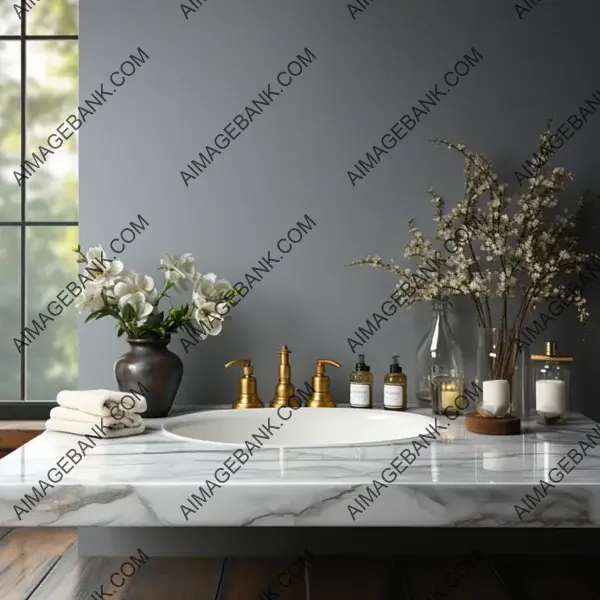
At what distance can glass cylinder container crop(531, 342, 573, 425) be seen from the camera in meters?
1.93

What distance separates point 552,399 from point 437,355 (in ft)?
1.14

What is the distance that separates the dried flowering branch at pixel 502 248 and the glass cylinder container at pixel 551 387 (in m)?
0.11

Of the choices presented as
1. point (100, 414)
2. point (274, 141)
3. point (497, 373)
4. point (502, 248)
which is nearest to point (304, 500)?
point (100, 414)

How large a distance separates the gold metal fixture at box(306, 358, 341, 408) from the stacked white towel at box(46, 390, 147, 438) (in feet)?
1.65

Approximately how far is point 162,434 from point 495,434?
2.52 ft

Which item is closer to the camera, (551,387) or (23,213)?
(551,387)

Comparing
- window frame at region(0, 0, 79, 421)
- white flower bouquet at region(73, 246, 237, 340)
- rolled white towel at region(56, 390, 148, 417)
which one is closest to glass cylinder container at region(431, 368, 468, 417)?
white flower bouquet at region(73, 246, 237, 340)

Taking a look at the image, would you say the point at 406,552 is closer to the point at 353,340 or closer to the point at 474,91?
the point at 353,340

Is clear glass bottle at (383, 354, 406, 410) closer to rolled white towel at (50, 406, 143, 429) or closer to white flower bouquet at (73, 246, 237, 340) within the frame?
white flower bouquet at (73, 246, 237, 340)

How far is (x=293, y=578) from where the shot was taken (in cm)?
207

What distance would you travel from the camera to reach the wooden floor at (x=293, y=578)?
1.97 m

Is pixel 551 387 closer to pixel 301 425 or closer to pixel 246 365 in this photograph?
pixel 301 425

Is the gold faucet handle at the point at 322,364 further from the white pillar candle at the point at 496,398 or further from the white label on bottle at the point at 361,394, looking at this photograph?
the white pillar candle at the point at 496,398

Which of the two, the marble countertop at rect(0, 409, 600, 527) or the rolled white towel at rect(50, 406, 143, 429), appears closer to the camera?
the marble countertop at rect(0, 409, 600, 527)
